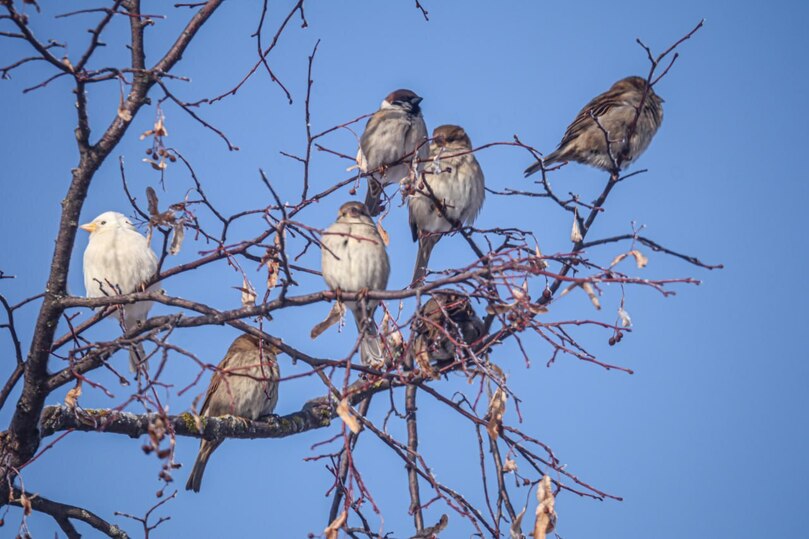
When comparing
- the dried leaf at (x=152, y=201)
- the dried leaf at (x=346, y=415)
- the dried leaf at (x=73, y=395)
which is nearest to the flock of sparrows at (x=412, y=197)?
the dried leaf at (x=73, y=395)

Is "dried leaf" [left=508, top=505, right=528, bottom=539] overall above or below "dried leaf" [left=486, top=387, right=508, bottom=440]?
below

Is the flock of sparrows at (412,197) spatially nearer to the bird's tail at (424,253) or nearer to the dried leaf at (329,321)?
the bird's tail at (424,253)

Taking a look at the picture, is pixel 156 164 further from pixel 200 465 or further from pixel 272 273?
pixel 200 465

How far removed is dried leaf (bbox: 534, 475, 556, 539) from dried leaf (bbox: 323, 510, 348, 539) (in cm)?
71

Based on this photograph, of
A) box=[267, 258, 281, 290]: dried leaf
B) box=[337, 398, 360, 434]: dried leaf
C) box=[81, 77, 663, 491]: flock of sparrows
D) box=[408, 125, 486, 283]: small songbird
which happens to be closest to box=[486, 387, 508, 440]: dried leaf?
box=[337, 398, 360, 434]: dried leaf

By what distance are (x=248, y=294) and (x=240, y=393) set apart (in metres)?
2.86

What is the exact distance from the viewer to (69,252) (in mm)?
3908

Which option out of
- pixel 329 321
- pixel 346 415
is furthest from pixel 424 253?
pixel 346 415

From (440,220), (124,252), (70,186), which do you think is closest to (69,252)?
(70,186)

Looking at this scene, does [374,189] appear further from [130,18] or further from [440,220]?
[130,18]

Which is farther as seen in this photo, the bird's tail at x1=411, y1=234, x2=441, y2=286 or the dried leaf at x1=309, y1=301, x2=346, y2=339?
the bird's tail at x1=411, y1=234, x2=441, y2=286

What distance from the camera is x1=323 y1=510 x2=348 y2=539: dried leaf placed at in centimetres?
306

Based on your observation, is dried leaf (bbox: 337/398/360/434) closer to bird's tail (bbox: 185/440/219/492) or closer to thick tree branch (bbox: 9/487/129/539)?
thick tree branch (bbox: 9/487/129/539)

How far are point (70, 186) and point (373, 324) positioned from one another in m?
1.62
